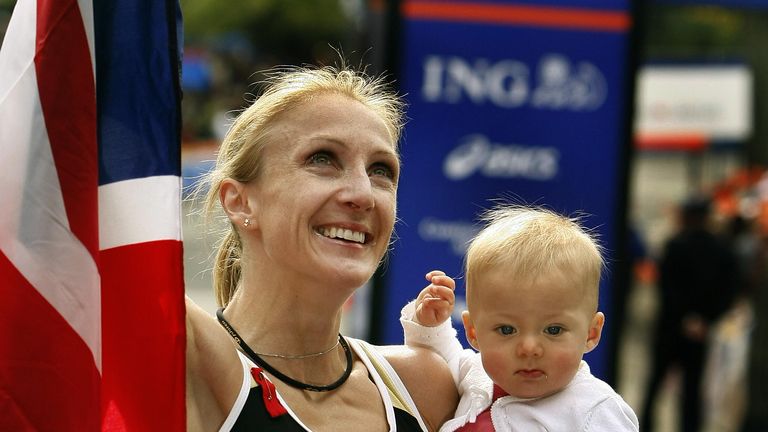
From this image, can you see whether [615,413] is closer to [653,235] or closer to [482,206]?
[482,206]

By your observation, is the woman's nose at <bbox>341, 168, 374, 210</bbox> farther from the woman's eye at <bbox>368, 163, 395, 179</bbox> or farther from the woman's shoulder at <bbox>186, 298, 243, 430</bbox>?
the woman's shoulder at <bbox>186, 298, 243, 430</bbox>

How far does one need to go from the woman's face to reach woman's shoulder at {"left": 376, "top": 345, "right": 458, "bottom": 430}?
359 mm

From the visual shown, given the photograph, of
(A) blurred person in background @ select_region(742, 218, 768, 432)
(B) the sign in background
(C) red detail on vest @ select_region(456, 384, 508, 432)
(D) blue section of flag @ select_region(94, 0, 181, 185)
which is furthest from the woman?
(A) blurred person in background @ select_region(742, 218, 768, 432)

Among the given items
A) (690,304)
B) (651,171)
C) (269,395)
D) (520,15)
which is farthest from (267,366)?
(651,171)

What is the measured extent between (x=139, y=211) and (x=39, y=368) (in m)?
0.33

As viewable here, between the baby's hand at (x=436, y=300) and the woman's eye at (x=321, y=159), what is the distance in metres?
0.41

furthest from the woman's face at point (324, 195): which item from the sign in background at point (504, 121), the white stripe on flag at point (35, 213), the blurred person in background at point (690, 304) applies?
the blurred person in background at point (690, 304)

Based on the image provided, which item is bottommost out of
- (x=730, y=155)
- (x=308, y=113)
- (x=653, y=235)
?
(x=653, y=235)

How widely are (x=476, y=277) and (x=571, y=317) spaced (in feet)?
0.70

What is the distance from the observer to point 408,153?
641 cm

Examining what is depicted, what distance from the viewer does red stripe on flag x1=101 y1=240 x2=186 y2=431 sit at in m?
2.24

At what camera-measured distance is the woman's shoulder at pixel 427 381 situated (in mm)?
2947

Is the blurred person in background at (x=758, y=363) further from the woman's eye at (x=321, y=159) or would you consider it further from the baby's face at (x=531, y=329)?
the woman's eye at (x=321, y=159)

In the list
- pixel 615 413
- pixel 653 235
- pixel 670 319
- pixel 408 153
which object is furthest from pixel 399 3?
pixel 653 235
